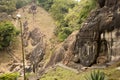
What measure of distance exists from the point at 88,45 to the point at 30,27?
136 feet

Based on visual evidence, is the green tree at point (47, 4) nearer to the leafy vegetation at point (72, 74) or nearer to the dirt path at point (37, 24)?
the dirt path at point (37, 24)

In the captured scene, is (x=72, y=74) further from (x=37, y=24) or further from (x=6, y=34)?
(x=37, y=24)

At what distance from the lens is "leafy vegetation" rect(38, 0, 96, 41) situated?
4519 centimetres

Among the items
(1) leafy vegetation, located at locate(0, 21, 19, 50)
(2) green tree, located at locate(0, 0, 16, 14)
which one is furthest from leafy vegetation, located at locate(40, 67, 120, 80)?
(2) green tree, located at locate(0, 0, 16, 14)

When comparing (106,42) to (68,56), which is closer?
(106,42)

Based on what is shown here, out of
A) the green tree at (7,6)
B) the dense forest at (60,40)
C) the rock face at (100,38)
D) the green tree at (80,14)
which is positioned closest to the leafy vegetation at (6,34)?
the dense forest at (60,40)

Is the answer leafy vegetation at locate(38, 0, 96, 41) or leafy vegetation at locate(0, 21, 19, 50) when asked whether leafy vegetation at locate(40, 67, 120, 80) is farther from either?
leafy vegetation at locate(0, 21, 19, 50)

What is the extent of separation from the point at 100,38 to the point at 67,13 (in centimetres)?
3712

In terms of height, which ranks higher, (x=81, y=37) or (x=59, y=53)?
(x=81, y=37)

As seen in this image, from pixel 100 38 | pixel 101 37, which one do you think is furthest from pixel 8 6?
pixel 101 37

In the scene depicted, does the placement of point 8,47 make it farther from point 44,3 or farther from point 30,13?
point 44,3

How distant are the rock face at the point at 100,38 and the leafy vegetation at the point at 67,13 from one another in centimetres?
794

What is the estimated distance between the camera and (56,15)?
71.8 meters

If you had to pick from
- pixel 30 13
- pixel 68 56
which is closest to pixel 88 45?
pixel 68 56
